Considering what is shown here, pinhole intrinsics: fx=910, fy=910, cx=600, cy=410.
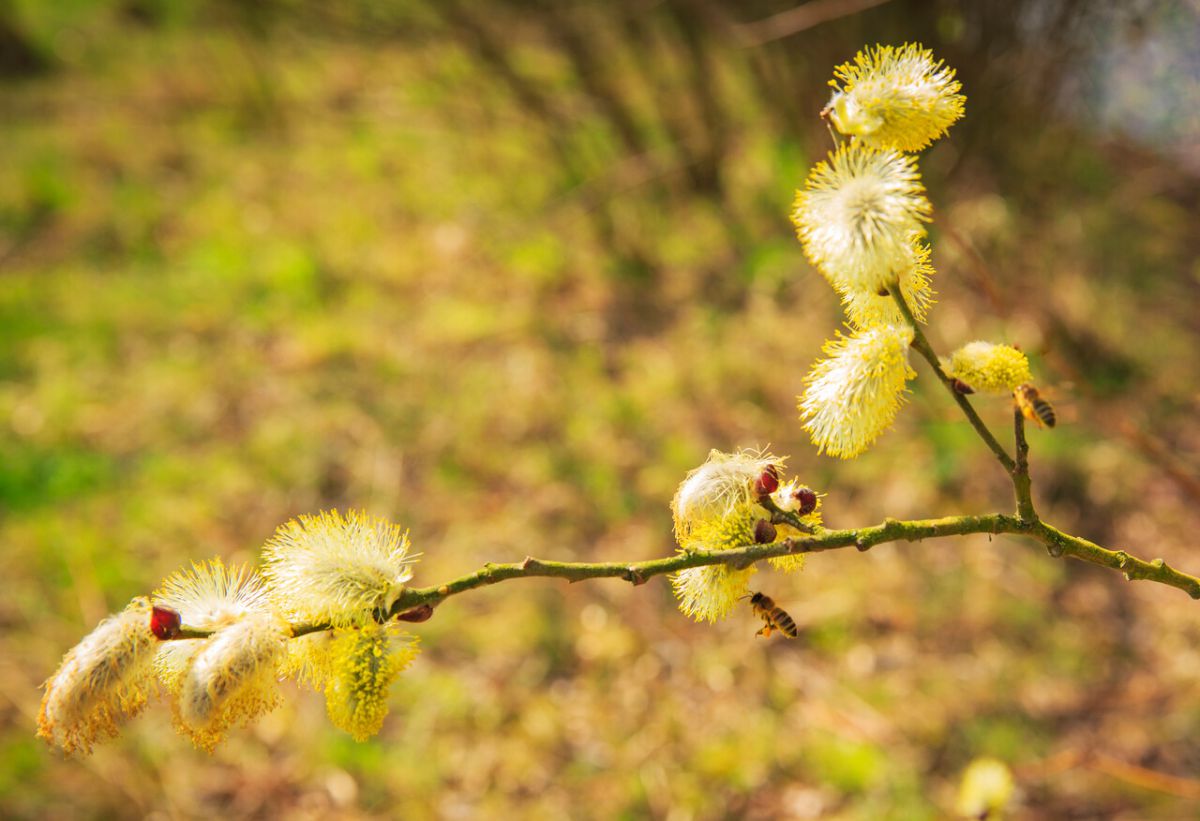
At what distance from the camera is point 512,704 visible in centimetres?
309

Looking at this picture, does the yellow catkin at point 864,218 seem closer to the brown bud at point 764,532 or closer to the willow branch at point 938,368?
the willow branch at point 938,368

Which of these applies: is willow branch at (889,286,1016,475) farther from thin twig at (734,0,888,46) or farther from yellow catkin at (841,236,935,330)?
thin twig at (734,0,888,46)

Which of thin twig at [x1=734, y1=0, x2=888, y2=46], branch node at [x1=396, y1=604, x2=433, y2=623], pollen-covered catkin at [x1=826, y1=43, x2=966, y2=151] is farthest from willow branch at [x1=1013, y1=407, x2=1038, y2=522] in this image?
thin twig at [x1=734, y1=0, x2=888, y2=46]

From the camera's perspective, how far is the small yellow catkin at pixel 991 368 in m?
1.07

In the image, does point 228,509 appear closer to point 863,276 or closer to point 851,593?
point 851,593

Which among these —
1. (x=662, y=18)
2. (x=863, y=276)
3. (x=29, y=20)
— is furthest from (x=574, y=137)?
(x=29, y=20)

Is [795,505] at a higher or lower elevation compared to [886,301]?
lower

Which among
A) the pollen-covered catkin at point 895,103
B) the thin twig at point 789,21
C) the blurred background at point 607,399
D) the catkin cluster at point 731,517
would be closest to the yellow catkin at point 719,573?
the catkin cluster at point 731,517

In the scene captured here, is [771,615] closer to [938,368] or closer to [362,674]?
[938,368]

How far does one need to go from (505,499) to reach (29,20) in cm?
725

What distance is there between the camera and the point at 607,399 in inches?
161

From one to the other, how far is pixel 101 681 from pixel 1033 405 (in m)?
1.19

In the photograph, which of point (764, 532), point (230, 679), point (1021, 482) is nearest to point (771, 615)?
point (764, 532)

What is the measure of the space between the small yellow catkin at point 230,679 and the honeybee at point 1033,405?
952mm
